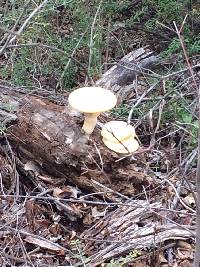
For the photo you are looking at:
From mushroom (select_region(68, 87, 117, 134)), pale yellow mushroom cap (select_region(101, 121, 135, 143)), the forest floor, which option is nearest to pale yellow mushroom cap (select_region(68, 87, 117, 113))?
mushroom (select_region(68, 87, 117, 134))

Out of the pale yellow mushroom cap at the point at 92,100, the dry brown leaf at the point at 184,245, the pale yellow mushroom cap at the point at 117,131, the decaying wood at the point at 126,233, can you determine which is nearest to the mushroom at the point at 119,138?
the pale yellow mushroom cap at the point at 117,131

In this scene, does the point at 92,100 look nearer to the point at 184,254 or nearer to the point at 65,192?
the point at 65,192

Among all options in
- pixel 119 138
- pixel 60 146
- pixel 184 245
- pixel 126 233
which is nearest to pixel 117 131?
pixel 119 138

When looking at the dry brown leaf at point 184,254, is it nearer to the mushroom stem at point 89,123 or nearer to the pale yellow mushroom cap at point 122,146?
the pale yellow mushroom cap at point 122,146

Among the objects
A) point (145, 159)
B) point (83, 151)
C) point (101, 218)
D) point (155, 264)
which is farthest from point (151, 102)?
point (155, 264)

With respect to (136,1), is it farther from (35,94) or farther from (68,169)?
(68,169)
